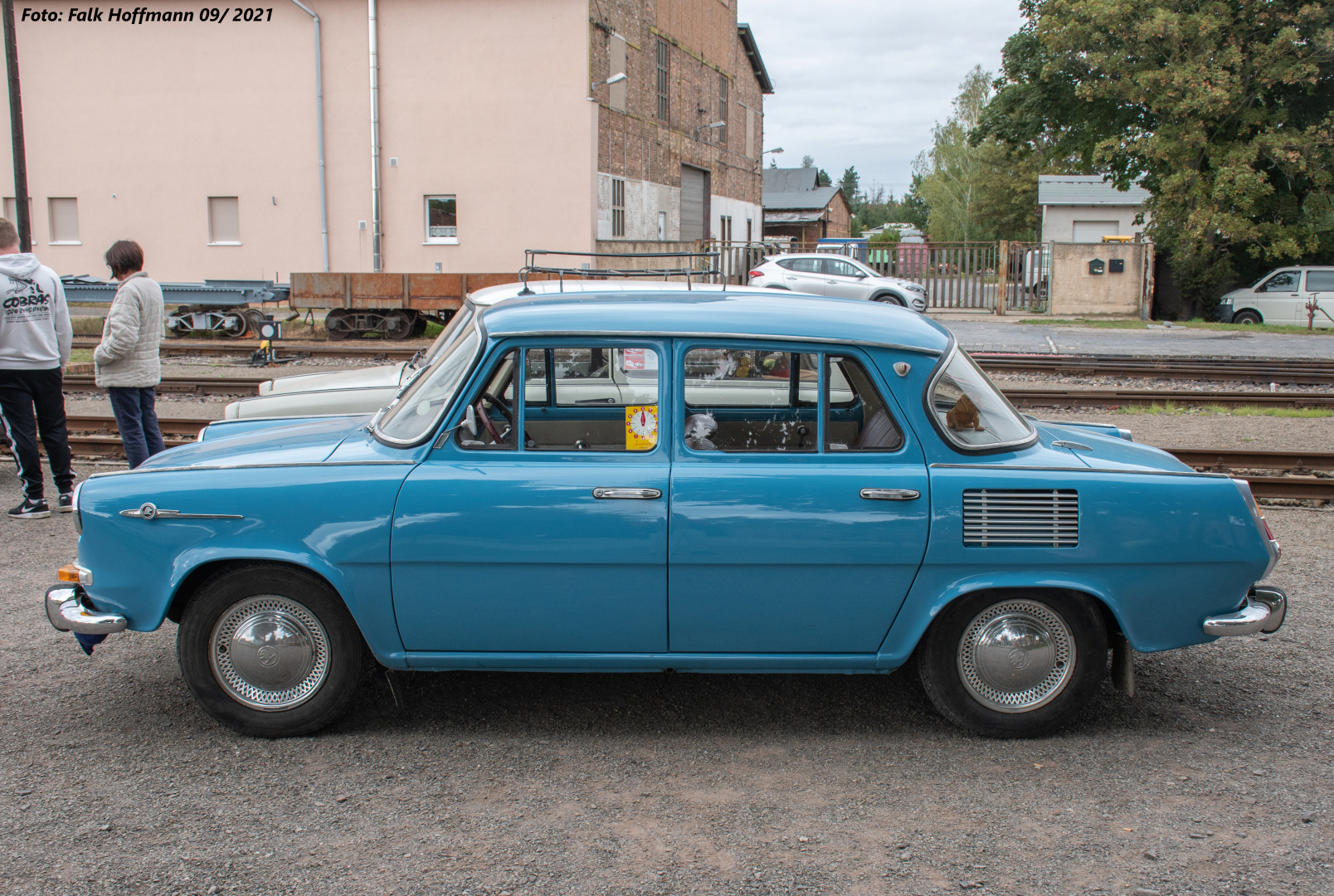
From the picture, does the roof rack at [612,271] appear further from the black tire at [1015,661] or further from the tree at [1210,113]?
the tree at [1210,113]

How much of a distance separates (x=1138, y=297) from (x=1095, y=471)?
25550mm

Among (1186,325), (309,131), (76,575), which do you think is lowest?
(76,575)

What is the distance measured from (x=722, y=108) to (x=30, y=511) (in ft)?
110

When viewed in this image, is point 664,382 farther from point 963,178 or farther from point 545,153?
point 963,178

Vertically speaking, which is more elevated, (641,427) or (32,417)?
(641,427)

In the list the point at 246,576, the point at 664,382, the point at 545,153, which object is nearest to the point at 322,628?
the point at 246,576

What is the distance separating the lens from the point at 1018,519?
150 inches

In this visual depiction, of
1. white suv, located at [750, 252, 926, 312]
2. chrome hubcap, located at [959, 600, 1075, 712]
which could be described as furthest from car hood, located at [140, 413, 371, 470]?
white suv, located at [750, 252, 926, 312]

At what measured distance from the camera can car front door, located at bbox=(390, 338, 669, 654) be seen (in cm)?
378

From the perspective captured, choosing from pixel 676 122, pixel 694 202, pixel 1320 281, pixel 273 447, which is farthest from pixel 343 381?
pixel 694 202

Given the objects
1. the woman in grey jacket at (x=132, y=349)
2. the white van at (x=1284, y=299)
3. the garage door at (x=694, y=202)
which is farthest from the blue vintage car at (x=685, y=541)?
the garage door at (x=694, y=202)

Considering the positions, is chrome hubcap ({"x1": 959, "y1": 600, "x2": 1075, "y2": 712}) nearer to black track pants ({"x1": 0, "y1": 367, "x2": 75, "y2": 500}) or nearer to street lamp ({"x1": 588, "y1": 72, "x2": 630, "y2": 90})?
black track pants ({"x1": 0, "y1": 367, "x2": 75, "y2": 500})

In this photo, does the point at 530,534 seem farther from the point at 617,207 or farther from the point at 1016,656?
the point at 617,207

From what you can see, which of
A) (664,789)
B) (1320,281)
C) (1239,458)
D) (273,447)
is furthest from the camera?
(1320,281)
